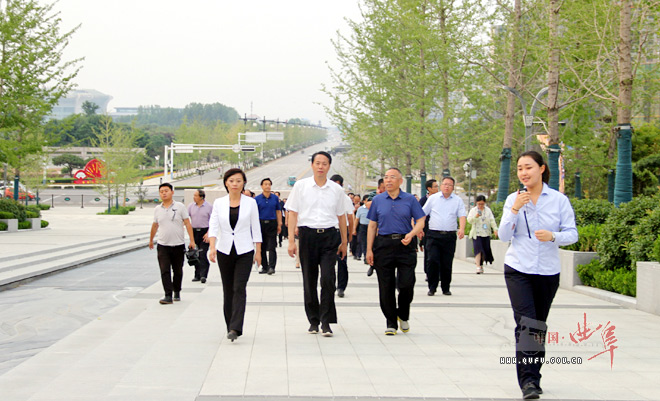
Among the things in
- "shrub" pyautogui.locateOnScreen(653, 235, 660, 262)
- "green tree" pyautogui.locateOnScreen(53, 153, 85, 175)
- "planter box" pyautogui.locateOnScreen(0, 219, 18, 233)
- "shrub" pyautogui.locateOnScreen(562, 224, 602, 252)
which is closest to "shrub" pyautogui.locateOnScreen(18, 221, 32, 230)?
"planter box" pyautogui.locateOnScreen(0, 219, 18, 233)

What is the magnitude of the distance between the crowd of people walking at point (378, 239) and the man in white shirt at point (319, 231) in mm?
11

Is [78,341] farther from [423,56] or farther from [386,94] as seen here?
[386,94]

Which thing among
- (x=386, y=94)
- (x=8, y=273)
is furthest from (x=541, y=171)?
(x=386, y=94)

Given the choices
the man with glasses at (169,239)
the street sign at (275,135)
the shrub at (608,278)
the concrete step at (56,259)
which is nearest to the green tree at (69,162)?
the street sign at (275,135)

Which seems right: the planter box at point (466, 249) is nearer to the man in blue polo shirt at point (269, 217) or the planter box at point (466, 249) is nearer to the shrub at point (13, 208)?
the man in blue polo shirt at point (269, 217)

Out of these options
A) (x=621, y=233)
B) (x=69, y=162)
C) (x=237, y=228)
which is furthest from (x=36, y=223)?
(x=69, y=162)

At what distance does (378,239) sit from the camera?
856cm

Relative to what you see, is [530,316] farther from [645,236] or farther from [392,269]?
[645,236]

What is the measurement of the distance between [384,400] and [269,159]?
160309 mm

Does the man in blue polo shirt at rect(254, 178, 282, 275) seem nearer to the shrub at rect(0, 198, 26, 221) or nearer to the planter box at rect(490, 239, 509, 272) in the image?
the planter box at rect(490, 239, 509, 272)

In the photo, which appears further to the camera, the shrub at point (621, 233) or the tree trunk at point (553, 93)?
the tree trunk at point (553, 93)

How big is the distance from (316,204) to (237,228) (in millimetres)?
897

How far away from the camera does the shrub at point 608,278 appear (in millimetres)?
11312

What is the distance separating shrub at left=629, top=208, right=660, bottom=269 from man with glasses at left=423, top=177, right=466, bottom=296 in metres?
2.50
